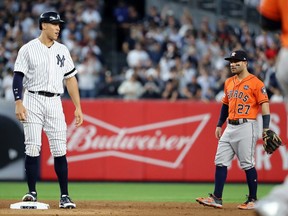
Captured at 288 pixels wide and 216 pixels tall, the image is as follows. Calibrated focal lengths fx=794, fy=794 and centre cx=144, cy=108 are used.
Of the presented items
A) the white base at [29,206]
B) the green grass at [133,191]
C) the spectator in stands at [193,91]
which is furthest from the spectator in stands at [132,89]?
the white base at [29,206]

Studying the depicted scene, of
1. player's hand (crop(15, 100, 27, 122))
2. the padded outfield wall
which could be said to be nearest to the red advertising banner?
the padded outfield wall

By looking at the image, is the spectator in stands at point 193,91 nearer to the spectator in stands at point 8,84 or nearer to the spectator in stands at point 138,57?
the spectator in stands at point 138,57

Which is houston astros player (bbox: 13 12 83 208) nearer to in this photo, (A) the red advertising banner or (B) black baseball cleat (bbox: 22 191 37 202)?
(B) black baseball cleat (bbox: 22 191 37 202)

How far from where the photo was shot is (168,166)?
1658 centimetres

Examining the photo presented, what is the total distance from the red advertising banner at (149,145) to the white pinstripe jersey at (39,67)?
6.66 meters

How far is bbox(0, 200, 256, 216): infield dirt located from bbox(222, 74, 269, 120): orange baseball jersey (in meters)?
1.26

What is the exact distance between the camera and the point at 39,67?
383 inches

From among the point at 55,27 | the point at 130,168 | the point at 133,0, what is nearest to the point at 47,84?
the point at 55,27

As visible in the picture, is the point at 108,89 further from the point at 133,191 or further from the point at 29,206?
the point at 29,206

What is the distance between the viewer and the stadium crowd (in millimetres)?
18625

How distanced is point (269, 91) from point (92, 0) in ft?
24.1

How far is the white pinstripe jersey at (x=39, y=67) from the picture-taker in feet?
31.8

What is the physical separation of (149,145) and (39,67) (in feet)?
23.5

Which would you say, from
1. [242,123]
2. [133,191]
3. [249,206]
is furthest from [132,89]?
[249,206]
